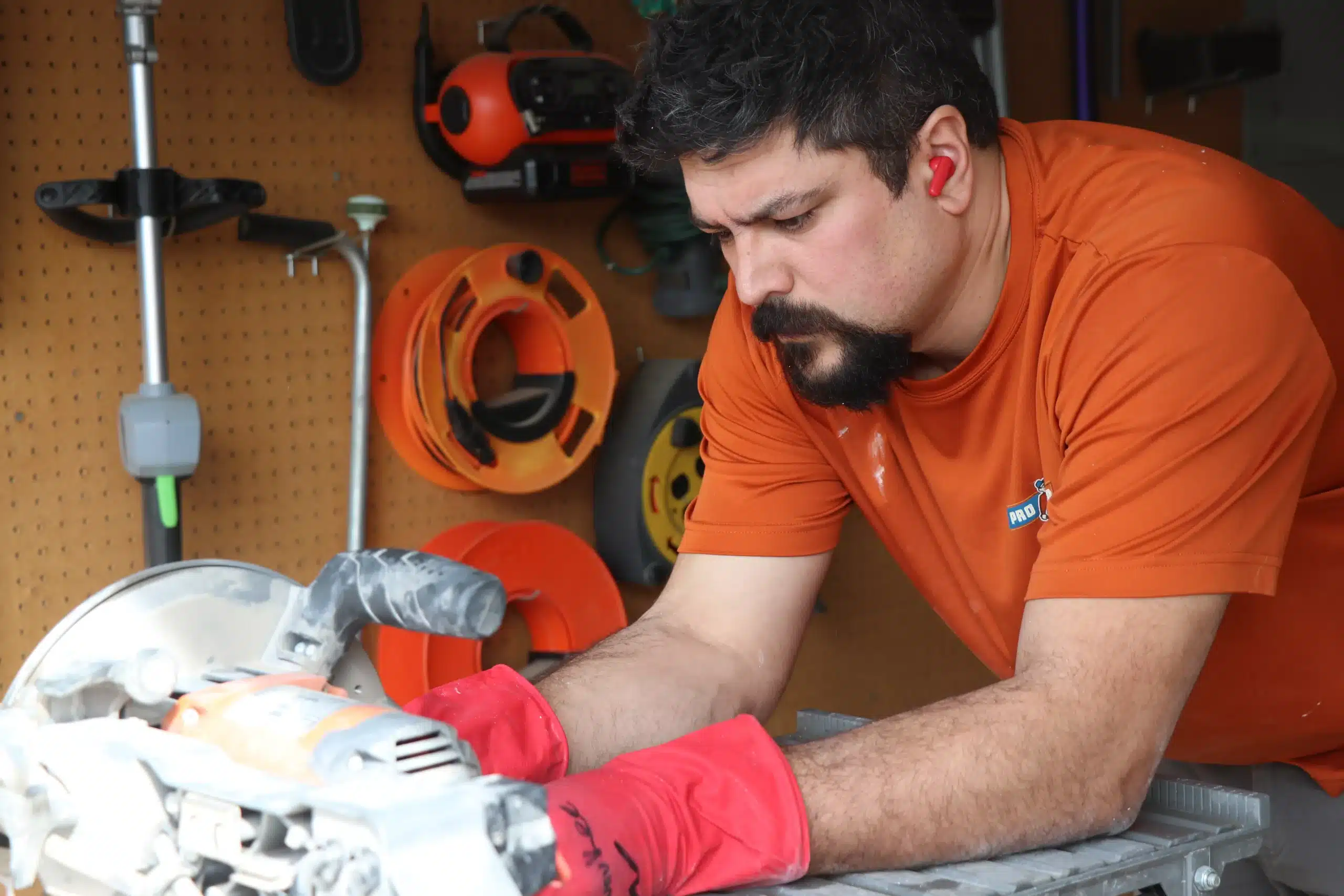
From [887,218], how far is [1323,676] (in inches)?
23.1

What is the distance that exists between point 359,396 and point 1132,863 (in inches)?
52.9

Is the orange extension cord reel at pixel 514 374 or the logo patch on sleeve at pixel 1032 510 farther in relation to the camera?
the orange extension cord reel at pixel 514 374

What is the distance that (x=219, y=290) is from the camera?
1.94 m

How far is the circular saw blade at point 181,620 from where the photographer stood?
1.00m

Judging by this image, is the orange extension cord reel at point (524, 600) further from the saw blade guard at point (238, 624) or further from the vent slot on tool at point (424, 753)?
the vent slot on tool at point (424, 753)

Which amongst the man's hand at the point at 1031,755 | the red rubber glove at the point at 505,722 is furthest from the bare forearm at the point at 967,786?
the red rubber glove at the point at 505,722

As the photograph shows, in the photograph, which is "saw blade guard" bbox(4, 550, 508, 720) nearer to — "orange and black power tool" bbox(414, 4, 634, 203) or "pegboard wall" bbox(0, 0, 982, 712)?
"pegboard wall" bbox(0, 0, 982, 712)

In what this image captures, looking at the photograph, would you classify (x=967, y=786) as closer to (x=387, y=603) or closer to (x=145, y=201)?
(x=387, y=603)

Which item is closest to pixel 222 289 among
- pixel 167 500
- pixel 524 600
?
pixel 167 500

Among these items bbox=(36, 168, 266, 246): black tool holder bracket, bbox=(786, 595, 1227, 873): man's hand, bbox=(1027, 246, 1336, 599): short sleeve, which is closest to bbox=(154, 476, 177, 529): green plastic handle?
bbox=(36, 168, 266, 246): black tool holder bracket

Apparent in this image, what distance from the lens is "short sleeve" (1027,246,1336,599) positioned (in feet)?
3.30

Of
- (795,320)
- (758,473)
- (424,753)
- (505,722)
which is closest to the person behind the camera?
(424,753)

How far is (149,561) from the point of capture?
5.78 feet

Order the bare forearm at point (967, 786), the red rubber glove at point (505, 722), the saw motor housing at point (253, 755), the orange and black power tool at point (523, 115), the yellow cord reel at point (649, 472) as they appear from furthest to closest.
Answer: the yellow cord reel at point (649, 472) → the orange and black power tool at point (523, 115) → the red rubber glove at point (505, 722) → the bare forearm at point (967, 786) → the saw motor housing at point (253, 755)
